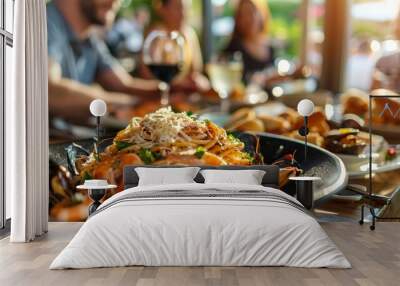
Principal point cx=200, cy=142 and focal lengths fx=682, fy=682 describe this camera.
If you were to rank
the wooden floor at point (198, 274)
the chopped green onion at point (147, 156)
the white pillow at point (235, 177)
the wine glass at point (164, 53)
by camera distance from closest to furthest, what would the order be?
the wooden floor at point (198, 274) < the white pillow at point (235, 177) < the chopped green onion at point (147, 156) < the wine glass at point (164, 53)

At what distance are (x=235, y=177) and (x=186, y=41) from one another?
A: 69.6 inches

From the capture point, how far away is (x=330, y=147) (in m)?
7.26

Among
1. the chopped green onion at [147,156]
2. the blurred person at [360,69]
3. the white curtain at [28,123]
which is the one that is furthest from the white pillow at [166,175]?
the blurred person at [360,69]

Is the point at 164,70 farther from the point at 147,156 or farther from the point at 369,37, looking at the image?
the point at 369,37

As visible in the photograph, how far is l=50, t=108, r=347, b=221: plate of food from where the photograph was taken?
23.6 ft

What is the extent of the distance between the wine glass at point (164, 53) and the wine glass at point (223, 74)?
0.37 m

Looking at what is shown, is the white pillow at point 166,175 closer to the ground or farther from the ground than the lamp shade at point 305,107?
closer to the ground

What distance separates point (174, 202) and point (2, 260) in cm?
132

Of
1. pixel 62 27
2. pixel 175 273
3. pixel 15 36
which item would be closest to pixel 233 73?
pixel 62 27

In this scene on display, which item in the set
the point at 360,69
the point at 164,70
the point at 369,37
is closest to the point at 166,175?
the point at 164,70

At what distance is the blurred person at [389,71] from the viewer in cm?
736

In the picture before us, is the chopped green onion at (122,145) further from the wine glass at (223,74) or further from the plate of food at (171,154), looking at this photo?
the wine glass at (223,74)

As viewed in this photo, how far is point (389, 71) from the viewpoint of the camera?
24.2ft

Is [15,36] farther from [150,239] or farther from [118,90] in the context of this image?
[150,239]
